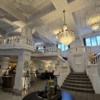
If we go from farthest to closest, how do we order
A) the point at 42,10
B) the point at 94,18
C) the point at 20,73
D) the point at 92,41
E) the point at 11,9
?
the point at 92,41 < the point at 94,18 < the point at 42,10 < the point at 20,73 < the point at 11,9

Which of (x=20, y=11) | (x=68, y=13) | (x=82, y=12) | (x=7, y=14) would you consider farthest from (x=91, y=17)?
(x=7, y=14)

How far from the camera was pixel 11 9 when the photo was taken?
625 cm

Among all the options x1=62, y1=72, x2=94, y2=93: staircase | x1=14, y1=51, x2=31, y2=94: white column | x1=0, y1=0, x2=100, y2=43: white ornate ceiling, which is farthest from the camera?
x1=14, y1=51, x2=31, y2=94: white column

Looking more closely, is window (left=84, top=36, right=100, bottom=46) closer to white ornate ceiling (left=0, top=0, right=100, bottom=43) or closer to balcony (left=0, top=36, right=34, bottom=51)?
white ornate ceiling (left=0, top=0, right=100, bottom=43)

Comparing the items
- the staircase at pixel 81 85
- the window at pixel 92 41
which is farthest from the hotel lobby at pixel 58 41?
the window at pixel 92 41

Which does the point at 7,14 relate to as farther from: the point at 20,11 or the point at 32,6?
the point at 32,6

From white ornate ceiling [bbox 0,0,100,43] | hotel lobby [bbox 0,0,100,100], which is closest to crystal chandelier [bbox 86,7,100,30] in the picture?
hotel lobby [bbox 0,0,100,100]

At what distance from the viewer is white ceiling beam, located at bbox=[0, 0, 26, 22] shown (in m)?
5.76

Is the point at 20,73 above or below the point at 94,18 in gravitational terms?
below

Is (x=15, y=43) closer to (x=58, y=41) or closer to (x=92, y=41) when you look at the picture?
(x=58, y=41)

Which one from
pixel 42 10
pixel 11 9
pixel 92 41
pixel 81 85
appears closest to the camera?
pixel 81 85

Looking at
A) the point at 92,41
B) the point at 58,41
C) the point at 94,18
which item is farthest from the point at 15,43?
the point at 92,41

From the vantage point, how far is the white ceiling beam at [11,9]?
5.76 meters

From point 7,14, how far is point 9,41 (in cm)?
200
